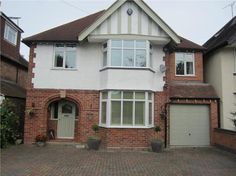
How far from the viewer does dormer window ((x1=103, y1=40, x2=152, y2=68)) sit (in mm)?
13078

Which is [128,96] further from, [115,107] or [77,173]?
[77,173]

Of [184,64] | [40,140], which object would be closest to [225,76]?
[184,64]

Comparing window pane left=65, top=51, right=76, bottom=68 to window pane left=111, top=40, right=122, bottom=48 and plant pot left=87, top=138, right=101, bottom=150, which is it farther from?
plant pot left=87, top=138, right=101, bottom=150

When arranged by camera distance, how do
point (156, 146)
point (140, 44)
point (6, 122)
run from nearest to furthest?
point (156, 146) → point (6, 122) → point (140, 44)

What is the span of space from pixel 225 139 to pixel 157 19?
24.2ft

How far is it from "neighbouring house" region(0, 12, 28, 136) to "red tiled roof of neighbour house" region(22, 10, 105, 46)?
3.80 meters

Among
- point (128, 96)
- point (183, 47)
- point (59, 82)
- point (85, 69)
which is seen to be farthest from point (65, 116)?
point (183, 47)

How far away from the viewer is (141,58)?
1325 centimetres

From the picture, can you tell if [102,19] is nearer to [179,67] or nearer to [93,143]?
[179,67]

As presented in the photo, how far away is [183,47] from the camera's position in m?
15.4

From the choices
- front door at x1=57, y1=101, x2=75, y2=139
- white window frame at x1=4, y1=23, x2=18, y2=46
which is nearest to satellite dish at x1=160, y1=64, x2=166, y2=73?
front door at x1=57, y1=101, x2=75, y2=139

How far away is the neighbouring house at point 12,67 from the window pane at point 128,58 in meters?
7.48

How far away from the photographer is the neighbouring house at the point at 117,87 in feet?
42.1

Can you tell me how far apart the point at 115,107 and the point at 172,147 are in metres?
4.07
